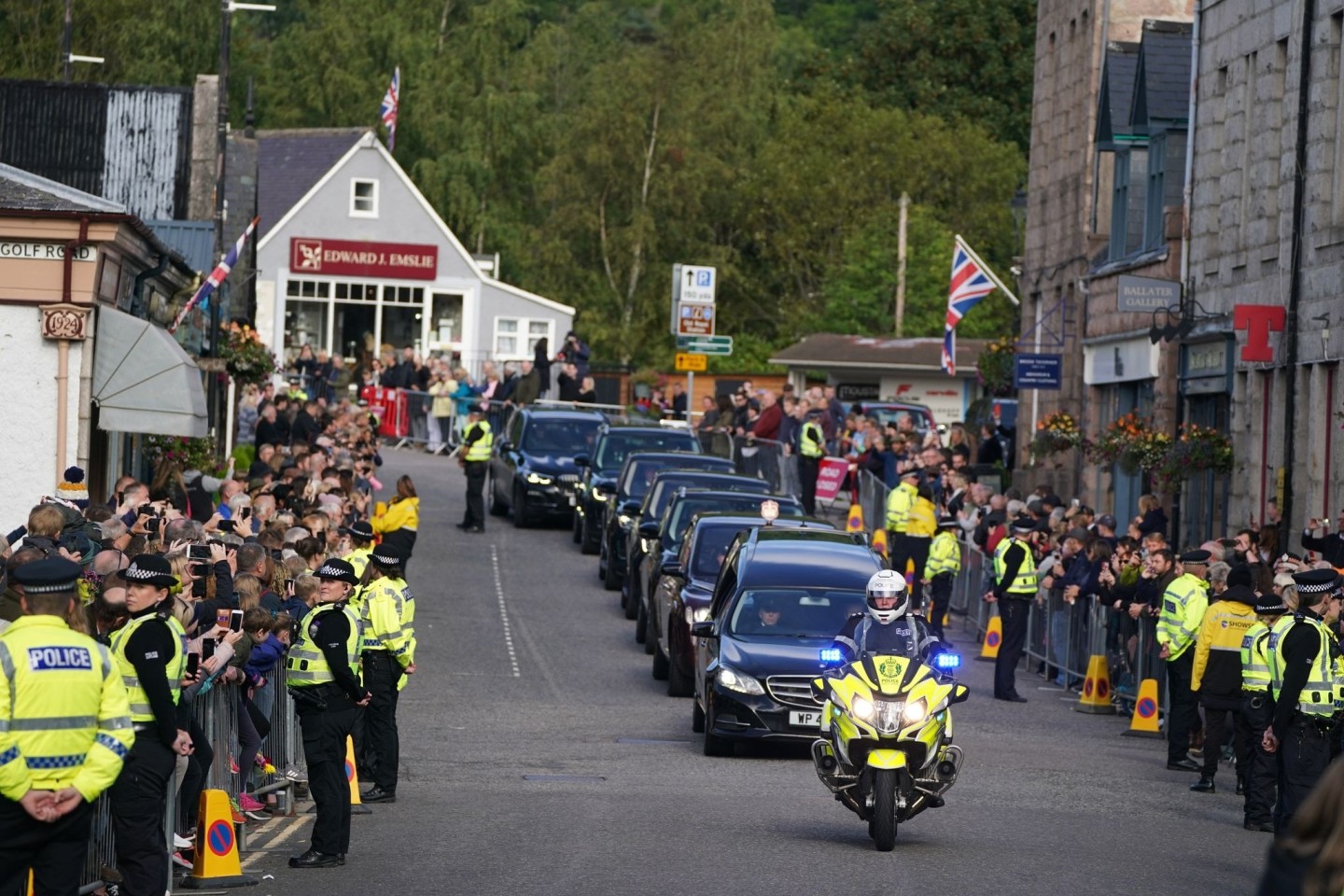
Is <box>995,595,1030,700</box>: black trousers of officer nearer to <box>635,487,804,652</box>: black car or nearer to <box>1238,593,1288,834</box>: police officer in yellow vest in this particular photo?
<box>635,487,804,652</box>: black car

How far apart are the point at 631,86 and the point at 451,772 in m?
58.4

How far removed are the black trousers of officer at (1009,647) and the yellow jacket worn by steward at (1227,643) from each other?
18.7 feet

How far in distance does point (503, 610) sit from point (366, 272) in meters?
39.1

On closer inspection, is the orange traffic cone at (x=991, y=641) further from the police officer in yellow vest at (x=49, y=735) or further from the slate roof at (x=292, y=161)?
the slate roof at (x=292, y=161)

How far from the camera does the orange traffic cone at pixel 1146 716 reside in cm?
2164

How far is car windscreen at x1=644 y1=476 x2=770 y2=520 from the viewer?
96.2 feet

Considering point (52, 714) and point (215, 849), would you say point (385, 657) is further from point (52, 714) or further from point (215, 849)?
point (52, 714)

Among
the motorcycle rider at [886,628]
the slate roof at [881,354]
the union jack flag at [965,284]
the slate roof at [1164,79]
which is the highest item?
the slate roof at [1164,79]

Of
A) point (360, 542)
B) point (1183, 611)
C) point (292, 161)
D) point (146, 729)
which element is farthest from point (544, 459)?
point (292, 161)

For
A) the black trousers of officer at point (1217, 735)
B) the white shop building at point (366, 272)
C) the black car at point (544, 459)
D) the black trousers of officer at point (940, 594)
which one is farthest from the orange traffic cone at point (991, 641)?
the white shop building at point (366, 272)

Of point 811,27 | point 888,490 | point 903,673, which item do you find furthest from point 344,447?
point 811,27

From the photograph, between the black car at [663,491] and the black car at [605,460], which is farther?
the black car at [605,460]

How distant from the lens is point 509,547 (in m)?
35.8

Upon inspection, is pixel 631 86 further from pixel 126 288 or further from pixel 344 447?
pixel 126 288
